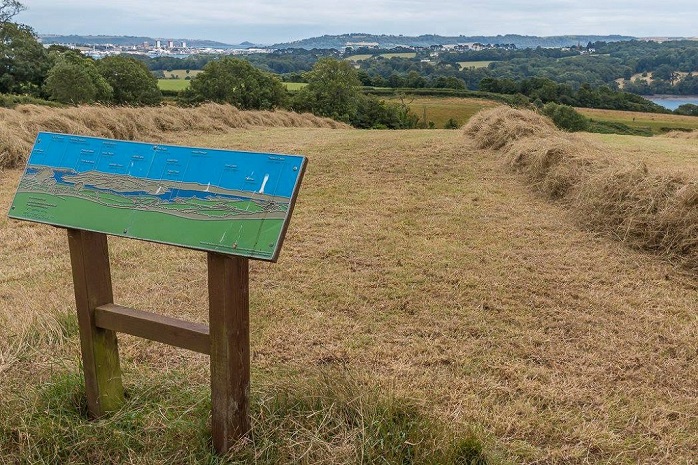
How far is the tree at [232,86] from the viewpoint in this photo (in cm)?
2988

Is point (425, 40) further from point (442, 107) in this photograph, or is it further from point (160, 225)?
point (160, 225)

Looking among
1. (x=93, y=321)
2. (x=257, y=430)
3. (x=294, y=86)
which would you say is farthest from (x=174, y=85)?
(x=257, y=430)

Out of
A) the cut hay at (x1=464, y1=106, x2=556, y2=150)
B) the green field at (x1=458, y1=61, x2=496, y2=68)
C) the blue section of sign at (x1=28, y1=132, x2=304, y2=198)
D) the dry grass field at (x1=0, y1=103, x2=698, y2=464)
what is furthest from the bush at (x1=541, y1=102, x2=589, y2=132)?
the green field at (x1=458, y1=61, x2=496, y2=68)

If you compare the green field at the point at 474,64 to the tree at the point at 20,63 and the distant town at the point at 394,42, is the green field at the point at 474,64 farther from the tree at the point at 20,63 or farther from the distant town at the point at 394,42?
the tree at the point at 20,63

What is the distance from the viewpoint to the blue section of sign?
1.91 metres

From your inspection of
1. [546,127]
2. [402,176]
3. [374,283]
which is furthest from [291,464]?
[546,127]

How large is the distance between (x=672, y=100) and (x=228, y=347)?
42296 mm

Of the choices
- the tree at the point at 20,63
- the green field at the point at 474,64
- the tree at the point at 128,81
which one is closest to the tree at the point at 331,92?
the tree at the point at 128,81

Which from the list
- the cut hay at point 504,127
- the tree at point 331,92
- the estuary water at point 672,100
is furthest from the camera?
the estuary water at point 672,100

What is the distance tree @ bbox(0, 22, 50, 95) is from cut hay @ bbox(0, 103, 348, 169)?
23.3 m

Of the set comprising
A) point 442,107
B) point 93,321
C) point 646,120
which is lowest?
point 442,107

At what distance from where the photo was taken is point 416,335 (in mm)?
3396

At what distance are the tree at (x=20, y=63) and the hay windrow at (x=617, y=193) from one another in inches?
1242

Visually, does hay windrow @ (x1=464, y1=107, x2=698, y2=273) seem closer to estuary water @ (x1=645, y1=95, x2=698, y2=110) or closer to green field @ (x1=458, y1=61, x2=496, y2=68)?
estuary water @ (x1=645, y1=95, x2=698, y2=110)
